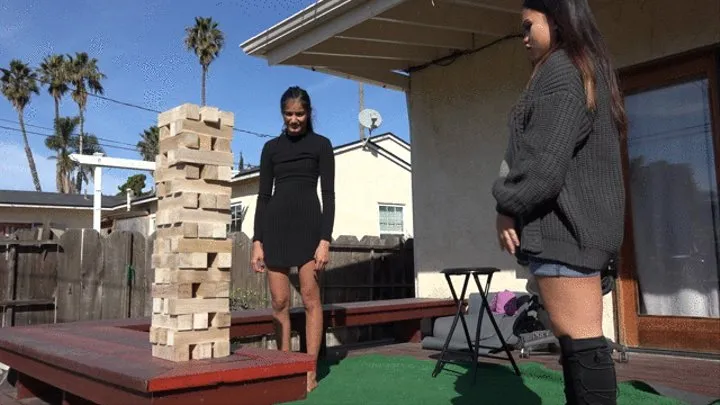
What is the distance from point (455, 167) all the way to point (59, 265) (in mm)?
4508

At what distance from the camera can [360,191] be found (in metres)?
Result: 15.2

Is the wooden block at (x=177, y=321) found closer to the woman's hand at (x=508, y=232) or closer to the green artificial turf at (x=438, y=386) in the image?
the green artificial turf at (x=438, y=386)

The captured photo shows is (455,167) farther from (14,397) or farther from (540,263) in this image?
(540,263)

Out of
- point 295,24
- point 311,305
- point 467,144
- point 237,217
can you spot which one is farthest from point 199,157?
point 237,217

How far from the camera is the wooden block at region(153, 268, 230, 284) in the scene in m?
2.27

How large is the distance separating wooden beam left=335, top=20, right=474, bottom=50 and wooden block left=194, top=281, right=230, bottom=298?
11.6ft

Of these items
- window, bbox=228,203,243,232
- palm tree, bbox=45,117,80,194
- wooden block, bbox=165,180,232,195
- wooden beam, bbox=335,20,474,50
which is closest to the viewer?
→ wooden block, bbox=165,180,232,195

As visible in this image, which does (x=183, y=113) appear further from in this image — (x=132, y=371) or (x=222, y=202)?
(x=132, y=371)

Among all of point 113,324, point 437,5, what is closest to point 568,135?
point 113,324

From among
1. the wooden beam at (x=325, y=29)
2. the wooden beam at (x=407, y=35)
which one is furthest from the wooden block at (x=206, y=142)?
the wooden beam at (x=407, y=35)

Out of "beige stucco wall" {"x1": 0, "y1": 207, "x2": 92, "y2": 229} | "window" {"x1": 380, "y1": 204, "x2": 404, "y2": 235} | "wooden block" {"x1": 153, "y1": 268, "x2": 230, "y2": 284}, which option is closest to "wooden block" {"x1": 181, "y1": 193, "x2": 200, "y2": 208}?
"wooden block" {"x1": 153, "y1": 268, "x2": 230, "y2": 284}

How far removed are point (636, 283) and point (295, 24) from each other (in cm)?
366

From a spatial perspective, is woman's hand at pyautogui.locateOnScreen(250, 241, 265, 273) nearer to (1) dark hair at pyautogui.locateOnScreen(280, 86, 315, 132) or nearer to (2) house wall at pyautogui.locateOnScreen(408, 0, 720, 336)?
(1) dark hair at pyautogui.locateOnScreen(280, 86, 315, 132)

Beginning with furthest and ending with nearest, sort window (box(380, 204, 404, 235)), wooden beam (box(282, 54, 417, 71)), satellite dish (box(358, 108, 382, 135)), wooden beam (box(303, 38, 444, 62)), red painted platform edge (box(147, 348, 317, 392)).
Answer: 1. window (box(380, 204, 404, 235))
2. satellite dish (box(358, 108, 382, 135))
3. wooden beam (box(282, 54, 417, 71))
4. wooden beam (box(303, 38, 444, 62))
5. red painted platform edge (box(147, 348, 317, 392))
